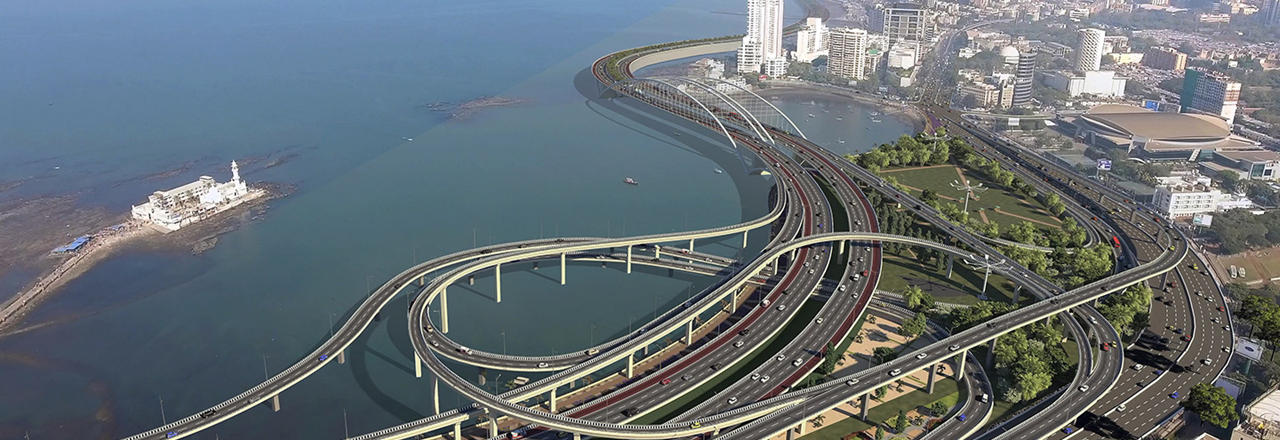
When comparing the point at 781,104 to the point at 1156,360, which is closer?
the point at 1156,360

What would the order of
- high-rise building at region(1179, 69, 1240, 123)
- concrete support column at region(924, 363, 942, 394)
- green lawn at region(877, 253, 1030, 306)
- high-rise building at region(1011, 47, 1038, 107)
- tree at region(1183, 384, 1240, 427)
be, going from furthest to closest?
high-rise building at region(1011, 47, 1038, 107), high-rise building at region(1179, 69, 1240, 123), green lawn at region(877, 253, 1030, 306), concrete support column at region(924, 363, 942, 394), tree at region(1183, 384, 1240, 427)

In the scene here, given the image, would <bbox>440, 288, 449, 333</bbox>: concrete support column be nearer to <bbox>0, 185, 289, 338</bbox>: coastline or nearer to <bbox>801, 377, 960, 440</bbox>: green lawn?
<bbox>801, 377, 960, 440</bbox>: green lawn

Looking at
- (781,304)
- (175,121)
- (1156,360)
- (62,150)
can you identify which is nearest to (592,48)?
(175,121)

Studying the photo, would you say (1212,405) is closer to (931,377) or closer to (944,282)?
(931,377)

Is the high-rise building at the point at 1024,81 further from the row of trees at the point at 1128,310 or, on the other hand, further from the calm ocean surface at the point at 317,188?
the row of trees at the point at 1128,310

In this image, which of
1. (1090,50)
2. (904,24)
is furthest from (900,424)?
(904,24)

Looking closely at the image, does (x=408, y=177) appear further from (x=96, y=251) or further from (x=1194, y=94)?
(x=1194, y=94)

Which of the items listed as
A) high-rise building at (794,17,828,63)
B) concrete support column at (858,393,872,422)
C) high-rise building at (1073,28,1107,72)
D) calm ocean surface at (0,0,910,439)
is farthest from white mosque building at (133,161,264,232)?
high-rise building at (1073,28,1107,72)
